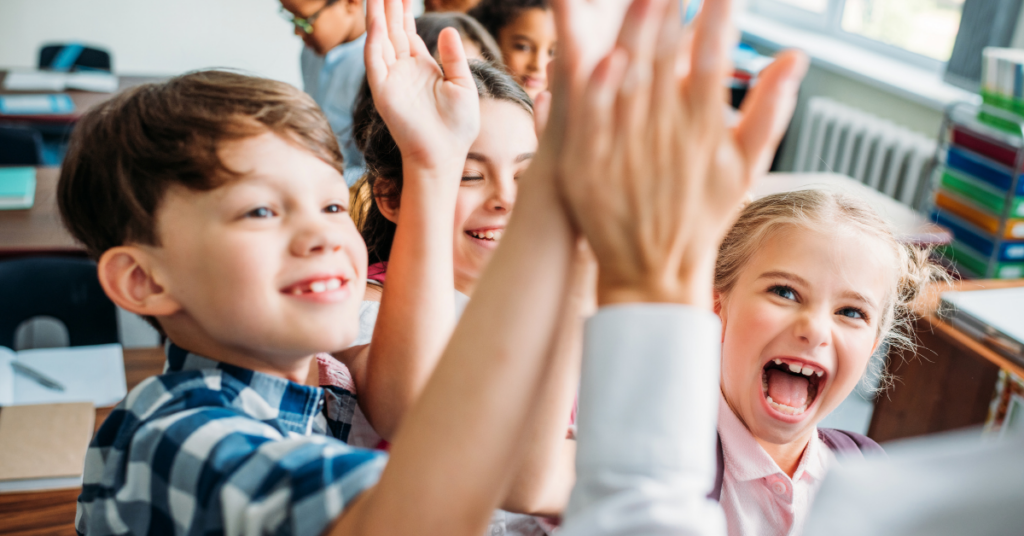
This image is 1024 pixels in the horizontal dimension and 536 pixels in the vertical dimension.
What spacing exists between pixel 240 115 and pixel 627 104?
0.46 meters

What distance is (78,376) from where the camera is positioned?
61.0 inches

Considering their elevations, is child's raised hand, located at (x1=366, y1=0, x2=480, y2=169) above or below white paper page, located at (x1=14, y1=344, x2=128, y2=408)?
above

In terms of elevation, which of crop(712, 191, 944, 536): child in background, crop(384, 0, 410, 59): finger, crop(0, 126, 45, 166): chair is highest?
crop(384, 0, 410, 59): finger

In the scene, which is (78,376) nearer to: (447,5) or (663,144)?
(663,144)

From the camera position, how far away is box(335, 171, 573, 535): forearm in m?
0.50

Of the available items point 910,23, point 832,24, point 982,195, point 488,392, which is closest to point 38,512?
point 488,392

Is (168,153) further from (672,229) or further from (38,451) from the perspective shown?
(38,451)

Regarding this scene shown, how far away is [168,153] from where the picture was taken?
0.76 m

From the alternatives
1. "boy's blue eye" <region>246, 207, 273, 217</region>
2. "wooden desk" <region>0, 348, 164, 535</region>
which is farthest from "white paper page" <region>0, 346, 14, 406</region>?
"boy's blue eye" <region>246, 207, 273, 217</region>

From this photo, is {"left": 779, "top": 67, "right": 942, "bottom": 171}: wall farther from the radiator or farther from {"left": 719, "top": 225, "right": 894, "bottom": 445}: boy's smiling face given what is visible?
{"left": 719, "top": 225, "right": 894, "bottom": 445}: boy's smiling face

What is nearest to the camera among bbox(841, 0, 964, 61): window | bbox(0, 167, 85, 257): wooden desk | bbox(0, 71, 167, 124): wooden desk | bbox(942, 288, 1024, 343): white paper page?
bbox(942, 288, 1024, 343): white paper page

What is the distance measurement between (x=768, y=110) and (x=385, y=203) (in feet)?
3.04

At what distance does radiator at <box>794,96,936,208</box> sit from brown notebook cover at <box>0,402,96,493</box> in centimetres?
328

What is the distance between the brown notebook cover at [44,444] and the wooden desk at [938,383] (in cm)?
175
